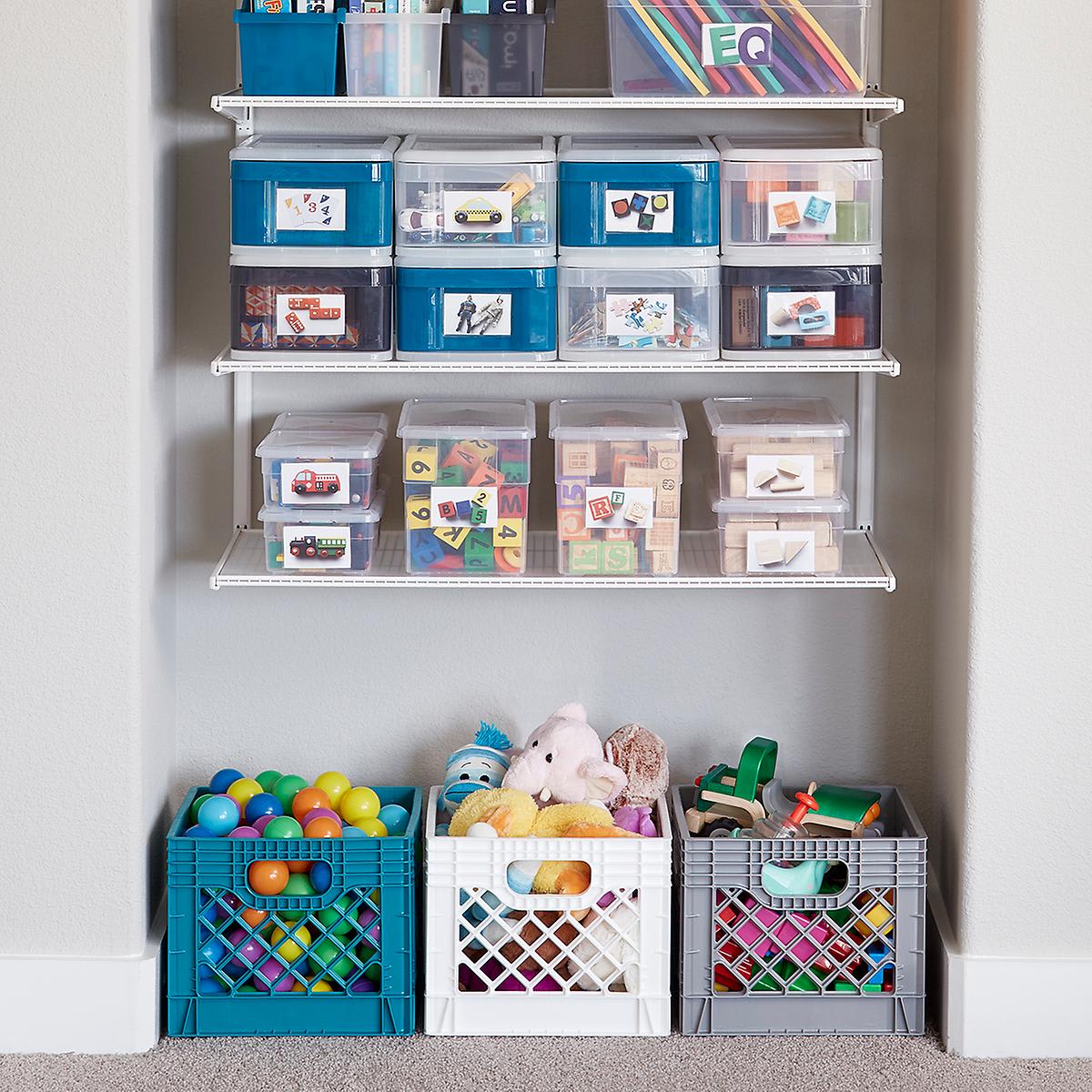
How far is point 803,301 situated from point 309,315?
79 cm

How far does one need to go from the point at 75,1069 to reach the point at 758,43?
6.34 feet

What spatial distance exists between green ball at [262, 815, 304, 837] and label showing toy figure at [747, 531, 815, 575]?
86 cm

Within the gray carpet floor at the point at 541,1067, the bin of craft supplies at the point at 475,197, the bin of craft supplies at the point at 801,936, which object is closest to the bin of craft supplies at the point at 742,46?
the bin of craft supplies at the point at 475,197

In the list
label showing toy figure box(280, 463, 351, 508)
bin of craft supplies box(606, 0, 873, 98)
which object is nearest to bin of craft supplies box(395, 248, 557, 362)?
label showing toy figure box(280, 463, 351, 508)

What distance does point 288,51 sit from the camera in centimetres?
Result: 238

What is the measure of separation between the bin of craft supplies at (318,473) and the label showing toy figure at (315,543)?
0.04 metres

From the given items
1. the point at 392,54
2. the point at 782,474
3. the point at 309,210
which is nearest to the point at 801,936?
the point at 782,474

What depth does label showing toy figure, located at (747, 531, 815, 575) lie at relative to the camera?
2.50 metres

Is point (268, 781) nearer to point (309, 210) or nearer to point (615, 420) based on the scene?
point (615, 420)

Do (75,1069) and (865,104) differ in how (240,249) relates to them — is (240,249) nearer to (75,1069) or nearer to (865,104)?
(865,104)

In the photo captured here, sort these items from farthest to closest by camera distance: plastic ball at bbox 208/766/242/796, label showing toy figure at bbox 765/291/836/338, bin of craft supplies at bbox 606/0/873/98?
1. plastic ball at bbox 208/766/242/796
2. label showing toy figure at bbox 765/291/836/338
3. bin of craft supplies at bbox 606/0/873/98

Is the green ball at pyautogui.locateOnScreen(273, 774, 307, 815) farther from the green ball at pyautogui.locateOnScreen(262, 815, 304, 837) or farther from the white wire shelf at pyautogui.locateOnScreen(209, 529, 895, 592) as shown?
the white wire shelf at pyautogui.locateOnScreen(209, 529, 895, 592)

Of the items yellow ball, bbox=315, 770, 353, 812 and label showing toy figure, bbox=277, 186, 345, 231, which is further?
yellow ball, bbox=315, 770, 353, 812

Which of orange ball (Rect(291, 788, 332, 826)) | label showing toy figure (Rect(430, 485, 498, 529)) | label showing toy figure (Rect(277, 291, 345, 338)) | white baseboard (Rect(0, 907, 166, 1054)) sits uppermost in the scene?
label showing toy figure (Rect(277, 291, 345, 338))
